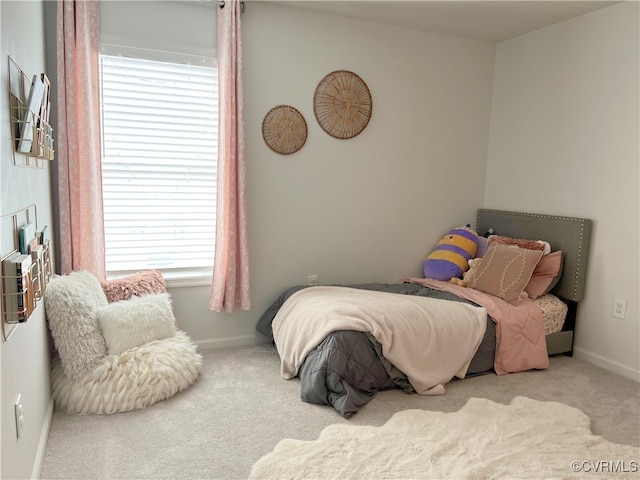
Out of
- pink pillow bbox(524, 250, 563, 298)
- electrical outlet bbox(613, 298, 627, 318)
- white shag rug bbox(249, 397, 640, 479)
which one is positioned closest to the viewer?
white shag rug bbox(249, 397, 640, 479)

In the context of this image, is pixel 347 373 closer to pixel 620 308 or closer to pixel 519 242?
pixel 519 242

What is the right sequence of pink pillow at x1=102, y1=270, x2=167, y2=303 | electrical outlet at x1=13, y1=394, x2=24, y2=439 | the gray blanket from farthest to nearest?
1. pink pillow at x1=102, y1=270, x2=167, y2=303
2. the gray blanket
3. electrical outlet at x1=13, y1=394, x2=24, y2=439

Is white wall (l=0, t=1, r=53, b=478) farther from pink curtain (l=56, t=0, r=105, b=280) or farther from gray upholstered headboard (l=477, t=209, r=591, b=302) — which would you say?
gray upholstered headboard (l=477, t=209, r=591, b=302)

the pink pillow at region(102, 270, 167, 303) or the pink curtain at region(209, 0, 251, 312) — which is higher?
the pink curtain at region(209, 0, 251, 312)

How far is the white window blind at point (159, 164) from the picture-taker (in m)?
3.16

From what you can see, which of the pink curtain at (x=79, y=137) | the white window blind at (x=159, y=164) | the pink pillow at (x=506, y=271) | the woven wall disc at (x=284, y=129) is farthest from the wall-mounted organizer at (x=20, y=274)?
the pink pillow at (x=506, y=271)

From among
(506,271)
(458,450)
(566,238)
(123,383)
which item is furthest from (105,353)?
(566,238)

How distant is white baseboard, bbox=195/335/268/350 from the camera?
11.5 ft

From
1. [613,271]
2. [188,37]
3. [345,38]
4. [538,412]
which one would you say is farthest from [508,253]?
[188,37]

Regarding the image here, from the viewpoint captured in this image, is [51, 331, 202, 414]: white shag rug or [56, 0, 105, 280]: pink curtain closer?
[51, 331, 202, 414]: white shag rug

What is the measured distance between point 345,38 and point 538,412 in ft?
9.49

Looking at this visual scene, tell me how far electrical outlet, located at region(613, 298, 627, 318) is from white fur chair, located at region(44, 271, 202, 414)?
2845mm

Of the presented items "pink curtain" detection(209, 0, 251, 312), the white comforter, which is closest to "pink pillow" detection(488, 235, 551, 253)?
the white comforter

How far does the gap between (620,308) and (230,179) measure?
9.24 ft
